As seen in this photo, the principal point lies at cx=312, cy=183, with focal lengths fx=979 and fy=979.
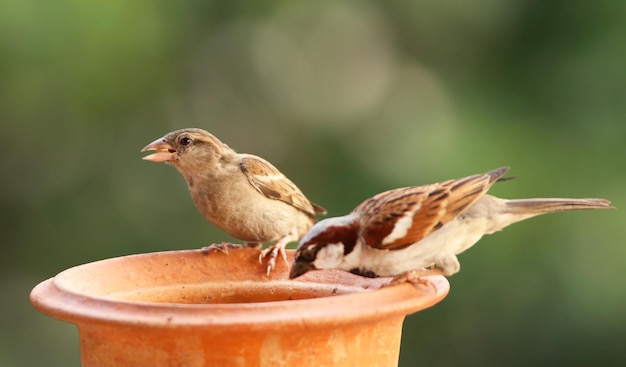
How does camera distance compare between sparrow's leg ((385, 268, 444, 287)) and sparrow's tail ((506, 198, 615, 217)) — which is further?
sparrow's tail ((506, 198, 615, 217))

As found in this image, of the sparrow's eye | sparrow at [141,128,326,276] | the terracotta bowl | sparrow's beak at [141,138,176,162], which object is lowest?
the terracotta bowl

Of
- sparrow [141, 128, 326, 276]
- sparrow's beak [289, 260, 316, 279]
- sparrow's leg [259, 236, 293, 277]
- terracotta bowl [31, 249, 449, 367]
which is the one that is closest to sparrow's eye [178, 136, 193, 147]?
sparrow [141, 128, 326, 276]

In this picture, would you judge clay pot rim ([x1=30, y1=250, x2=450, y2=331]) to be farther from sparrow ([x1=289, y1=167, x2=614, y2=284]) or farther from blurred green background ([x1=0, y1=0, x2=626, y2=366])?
blurred green background ([x1=0, y1=0, x2=626, y2=366])

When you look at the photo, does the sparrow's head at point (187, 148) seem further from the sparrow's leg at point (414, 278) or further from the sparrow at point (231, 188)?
the sparrow's leg at point (414, 278)

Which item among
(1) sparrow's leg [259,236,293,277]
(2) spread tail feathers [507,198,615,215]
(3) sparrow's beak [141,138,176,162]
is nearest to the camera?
(2) spread tail feathers [507,198,615,215]

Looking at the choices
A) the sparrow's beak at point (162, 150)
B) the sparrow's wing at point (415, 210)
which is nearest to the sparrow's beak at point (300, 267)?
the sparrow's wing at point (415, 210)

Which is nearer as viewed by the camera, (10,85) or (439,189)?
(439,189)

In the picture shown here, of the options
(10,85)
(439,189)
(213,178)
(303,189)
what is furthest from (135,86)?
(439,189)

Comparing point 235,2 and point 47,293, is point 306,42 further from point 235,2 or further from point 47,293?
point 47,293
